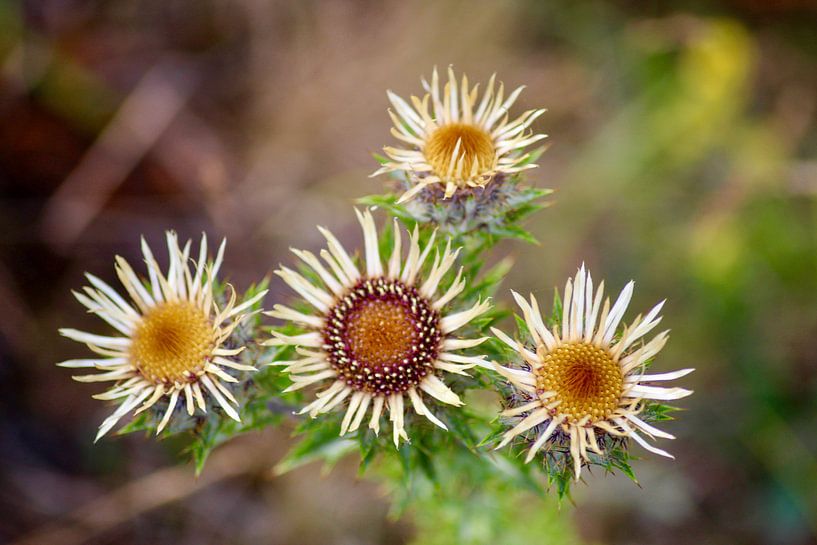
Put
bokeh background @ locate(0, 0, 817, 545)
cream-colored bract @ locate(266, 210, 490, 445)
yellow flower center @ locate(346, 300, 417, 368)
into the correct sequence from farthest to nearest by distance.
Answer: bokeh background @ locate(0, 0, 817, 545), yellow flower center @ locate(346, 300, 417, 368), cream-colored bract @ locate(266, 210, 490, 445)

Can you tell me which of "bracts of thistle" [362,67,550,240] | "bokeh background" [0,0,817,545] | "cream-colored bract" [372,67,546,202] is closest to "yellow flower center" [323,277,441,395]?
"bracts of thistle" [362,67,550,240]

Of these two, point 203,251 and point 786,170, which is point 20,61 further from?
point 786,170

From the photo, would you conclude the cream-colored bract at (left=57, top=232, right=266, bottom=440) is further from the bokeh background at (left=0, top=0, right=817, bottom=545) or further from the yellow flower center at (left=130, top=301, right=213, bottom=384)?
the bokeh background at (left=0, top=0, right=817, bottom=545)

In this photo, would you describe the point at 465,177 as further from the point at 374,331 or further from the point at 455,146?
the point at 374,331

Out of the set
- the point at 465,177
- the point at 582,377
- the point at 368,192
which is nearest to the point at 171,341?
the point at 465,177

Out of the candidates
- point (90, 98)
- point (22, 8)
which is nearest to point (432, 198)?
point (90, 98)
